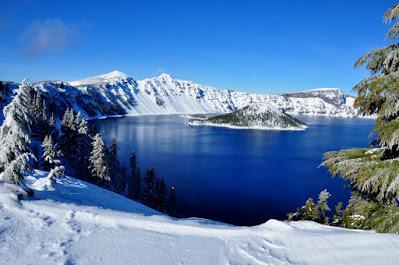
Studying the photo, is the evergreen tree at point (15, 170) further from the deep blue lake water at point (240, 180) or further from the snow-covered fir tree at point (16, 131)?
the deep blue lake water at point (240, 180)

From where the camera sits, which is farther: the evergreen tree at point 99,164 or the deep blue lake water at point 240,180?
the deep blue lake water at point 240,180

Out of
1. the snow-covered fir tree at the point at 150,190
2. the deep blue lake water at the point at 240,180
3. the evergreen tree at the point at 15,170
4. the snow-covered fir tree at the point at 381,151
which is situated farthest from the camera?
the snow-covered fir tree at the point at 150,190

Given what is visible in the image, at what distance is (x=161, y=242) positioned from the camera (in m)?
8.10

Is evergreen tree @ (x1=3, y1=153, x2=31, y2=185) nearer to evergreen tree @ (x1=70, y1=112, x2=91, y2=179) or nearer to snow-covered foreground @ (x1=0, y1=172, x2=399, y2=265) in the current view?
snow-covered foreground @ (x1=0, y1=172, x2=399, y2=265)

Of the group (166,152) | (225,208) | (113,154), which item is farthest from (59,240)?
(166,152)

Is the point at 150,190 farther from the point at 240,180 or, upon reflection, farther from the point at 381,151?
the point at 381,151

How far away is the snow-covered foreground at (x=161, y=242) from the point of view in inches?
279

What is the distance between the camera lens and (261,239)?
839cm

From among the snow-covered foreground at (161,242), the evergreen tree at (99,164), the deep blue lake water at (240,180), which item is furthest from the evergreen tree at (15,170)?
the deep blue lake water at (240,180)

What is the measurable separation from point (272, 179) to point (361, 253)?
67.8m

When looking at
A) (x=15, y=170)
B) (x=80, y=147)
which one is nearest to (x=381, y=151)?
(x=15, y=170)

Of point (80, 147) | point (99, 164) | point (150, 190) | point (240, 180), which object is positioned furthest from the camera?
Result: point (240, 180)

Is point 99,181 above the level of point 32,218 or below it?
below

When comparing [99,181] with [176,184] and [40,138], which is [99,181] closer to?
[176,184]
